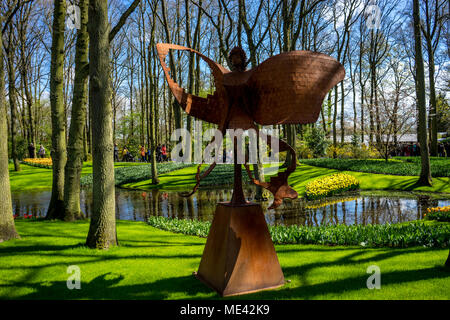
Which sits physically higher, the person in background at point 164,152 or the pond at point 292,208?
the person in background at point 164,152

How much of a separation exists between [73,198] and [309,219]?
23.5 feet

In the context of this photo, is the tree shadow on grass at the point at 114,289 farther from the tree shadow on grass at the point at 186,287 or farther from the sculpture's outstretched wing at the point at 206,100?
the sculpture's outstretched wing at the point at 206,100

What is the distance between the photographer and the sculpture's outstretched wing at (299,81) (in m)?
3.53

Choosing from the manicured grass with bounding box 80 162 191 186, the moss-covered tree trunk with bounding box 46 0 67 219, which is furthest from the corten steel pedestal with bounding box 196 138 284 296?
the manicured grass with bounding box 80 162 191 186

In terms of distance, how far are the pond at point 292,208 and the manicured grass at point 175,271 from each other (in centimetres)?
400

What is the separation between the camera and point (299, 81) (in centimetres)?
355

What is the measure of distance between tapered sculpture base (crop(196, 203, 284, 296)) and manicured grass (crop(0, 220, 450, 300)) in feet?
0.52

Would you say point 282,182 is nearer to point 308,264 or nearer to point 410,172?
point 308,264

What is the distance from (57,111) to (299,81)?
8244 mm

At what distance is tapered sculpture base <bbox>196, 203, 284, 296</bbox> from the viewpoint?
387 cm

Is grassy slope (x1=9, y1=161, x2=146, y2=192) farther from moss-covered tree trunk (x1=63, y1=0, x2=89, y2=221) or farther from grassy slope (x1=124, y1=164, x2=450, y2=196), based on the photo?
moss-covered tree trunk (x1=63, y1=0, x2=89, y2=221)

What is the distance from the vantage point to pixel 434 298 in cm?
361

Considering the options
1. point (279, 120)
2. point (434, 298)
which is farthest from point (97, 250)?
point (434, 298)

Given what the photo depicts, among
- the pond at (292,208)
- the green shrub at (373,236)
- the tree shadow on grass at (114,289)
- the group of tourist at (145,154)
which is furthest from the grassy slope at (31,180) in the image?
the green shrub at (373,236)
